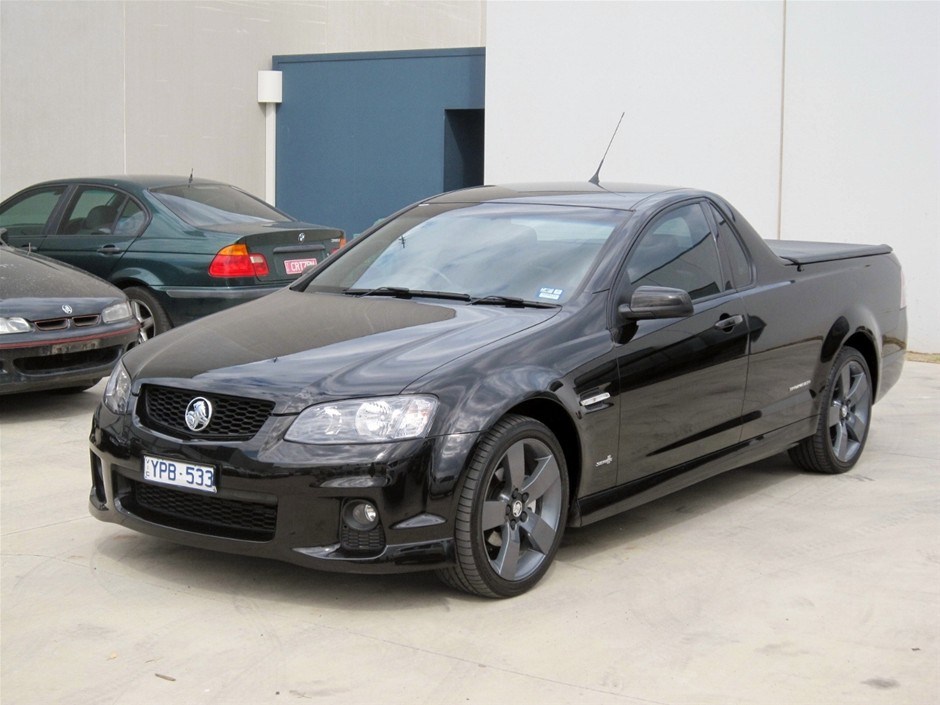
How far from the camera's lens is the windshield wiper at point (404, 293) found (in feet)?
18.9

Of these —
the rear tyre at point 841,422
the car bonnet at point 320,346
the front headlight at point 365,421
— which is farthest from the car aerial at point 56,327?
the rear tyre at point 841,422

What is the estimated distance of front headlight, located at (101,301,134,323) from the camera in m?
8.81

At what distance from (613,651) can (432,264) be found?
221 cm

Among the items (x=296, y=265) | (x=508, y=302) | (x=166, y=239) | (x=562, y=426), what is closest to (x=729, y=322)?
(x=508, y=302)

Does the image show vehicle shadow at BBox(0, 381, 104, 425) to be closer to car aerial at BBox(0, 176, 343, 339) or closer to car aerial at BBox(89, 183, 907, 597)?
car aerial at BBox(0, 176, 343, 339)

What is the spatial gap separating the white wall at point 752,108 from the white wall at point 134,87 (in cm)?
450

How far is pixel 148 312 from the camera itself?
10539 millimetres

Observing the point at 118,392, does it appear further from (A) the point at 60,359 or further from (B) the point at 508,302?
(A) the point at 60,359

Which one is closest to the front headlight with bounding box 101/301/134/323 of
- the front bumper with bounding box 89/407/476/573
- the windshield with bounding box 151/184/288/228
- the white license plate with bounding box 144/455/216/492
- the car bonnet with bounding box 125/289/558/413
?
the windshield with bounding box 151/184/288/228

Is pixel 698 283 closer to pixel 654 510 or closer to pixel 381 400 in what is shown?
pixel 654 510

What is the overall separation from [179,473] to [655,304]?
2031 millimetres

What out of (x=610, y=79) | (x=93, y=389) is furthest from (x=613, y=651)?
(x=610, y=79)

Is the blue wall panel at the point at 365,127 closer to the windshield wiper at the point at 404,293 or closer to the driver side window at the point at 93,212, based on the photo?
the driver side window at the point at 93,212

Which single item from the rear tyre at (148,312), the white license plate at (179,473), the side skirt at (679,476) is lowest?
the side skirt at (679,476)
